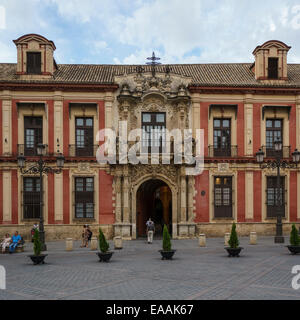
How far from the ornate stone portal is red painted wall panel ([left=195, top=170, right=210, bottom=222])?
0.43 m

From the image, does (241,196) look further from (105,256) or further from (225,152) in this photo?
(105,256)

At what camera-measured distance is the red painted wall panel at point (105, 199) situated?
76.0 feet

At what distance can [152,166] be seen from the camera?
23.3m

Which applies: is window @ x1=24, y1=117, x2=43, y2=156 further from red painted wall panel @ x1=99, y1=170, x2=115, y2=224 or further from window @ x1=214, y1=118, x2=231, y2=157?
window @ x1=214, y1=118, x2=231, y2=157

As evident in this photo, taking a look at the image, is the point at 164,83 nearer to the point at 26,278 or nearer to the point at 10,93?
the point at 10,93

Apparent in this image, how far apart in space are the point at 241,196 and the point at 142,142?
8.00 m

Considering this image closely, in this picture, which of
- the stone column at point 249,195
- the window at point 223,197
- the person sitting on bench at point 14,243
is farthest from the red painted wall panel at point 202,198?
the person sitting on bench at point 14,243

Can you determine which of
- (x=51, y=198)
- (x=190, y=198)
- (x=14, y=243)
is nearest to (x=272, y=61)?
(x=190, y=198)

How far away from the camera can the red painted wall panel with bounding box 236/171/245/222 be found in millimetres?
23688

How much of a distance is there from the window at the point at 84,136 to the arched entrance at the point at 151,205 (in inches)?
188

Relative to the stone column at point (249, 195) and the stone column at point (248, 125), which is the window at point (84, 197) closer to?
the stone column at point (249, 195)

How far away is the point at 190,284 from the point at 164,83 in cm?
1616

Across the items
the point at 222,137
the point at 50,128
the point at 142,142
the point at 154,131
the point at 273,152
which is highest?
the point at 50,128

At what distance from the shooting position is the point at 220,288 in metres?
9.92
